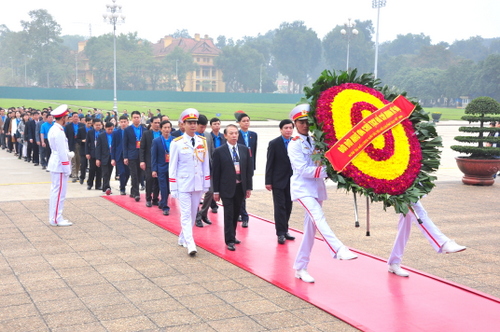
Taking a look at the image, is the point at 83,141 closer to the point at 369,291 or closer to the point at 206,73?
the point at 369,291

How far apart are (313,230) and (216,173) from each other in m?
2.00

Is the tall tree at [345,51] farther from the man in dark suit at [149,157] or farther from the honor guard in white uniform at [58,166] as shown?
the honor guard in white uniform at [58,166]

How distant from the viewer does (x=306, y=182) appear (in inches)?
229

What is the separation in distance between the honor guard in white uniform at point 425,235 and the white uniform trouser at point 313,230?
811 millimetres

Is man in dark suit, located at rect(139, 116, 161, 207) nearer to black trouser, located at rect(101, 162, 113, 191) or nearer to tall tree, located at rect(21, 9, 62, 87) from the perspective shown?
black trouser, located at rect(101, 162, 113, 191)

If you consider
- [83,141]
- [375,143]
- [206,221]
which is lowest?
[206,221]

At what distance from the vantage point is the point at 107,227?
8.53 meters

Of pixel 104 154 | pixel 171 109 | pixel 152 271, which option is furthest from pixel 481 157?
pixel 171 109

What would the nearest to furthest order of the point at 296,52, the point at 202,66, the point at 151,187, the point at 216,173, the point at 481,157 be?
the point at 216,173 → the point at 151,187 → the point at 481,157 → the point at 202,66 → the point at 296,52

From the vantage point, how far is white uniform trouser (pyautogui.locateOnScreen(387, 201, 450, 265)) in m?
5.65

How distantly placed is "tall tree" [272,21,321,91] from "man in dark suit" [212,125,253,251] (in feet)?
342

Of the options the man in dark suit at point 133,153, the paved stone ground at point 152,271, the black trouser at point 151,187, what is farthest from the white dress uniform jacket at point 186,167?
the man in dark suit at point 133,153

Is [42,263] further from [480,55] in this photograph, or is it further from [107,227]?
[480,55]

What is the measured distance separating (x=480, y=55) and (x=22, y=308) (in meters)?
151
